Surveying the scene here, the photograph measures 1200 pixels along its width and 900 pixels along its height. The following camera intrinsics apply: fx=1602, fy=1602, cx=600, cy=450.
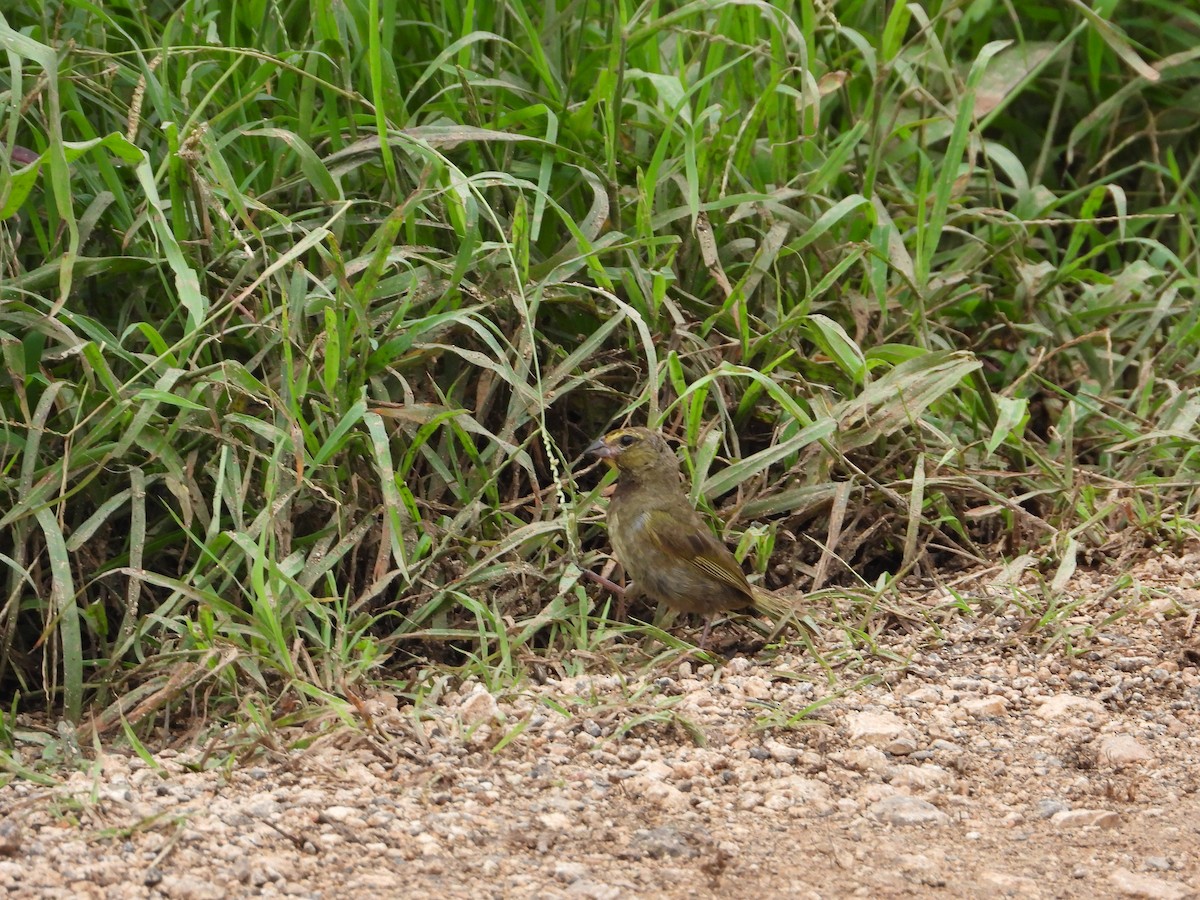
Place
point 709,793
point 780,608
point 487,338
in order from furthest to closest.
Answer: point 780,608 < point 487,338 < point 709,793

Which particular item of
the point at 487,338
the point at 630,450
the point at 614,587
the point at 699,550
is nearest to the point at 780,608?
the point at 699,550

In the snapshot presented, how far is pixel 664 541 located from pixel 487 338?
0.69 m

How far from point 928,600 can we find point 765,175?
155 centimetres

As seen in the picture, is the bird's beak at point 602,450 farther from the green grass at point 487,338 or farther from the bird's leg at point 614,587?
the bird's leg at point 614,587

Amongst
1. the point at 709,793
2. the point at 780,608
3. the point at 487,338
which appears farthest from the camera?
the point at 780,608

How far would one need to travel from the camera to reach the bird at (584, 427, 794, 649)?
4160mm

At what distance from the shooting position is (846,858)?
9.70 feet

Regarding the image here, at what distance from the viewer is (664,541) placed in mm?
4152

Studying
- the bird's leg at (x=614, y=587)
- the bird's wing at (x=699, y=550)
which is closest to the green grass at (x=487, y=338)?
the bird's leg at (x=614, y=587)

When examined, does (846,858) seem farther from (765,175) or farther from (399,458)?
(765,175)

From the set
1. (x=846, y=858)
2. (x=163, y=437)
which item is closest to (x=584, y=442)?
(x=163, y=437)

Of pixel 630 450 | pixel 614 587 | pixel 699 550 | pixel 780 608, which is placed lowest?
pixel 780 608

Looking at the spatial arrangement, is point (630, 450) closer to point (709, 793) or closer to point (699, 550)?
point (699, 550)

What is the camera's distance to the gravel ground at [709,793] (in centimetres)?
282
